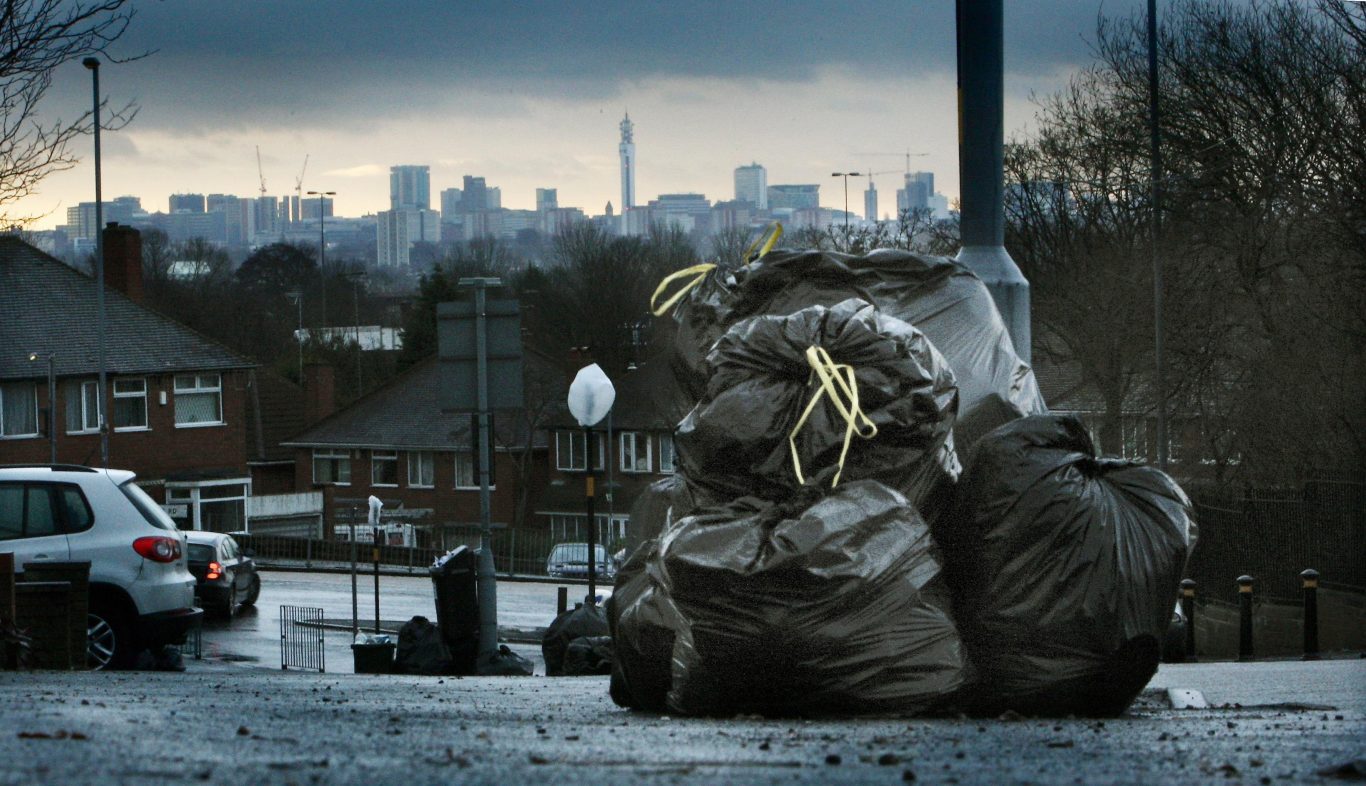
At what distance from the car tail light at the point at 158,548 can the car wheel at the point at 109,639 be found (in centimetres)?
45

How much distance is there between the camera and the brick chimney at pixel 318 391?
5609cm

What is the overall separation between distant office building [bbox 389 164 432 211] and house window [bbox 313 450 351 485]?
66.2 m

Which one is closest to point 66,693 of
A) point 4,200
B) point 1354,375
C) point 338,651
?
point 4,200

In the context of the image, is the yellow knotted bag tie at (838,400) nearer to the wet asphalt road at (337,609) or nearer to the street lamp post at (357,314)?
the wet asphalt road at (337,609)

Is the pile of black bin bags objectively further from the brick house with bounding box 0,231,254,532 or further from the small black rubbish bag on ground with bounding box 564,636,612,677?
the brick house with bounding box 0,231,254,532

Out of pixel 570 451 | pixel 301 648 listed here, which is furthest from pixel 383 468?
pixel 301 648

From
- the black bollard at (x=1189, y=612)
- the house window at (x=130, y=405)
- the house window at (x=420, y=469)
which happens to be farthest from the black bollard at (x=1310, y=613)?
the house window at (x=420, y=469)

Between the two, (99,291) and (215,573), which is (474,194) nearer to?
(99,291)

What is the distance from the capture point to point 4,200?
11.5 metres

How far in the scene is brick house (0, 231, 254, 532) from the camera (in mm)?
40406

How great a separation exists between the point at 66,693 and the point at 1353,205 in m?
18.0

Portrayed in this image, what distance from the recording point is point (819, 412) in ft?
18.3

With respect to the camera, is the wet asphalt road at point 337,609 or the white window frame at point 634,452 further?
the white window frame at point 634,452

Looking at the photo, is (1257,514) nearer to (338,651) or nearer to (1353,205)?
(1353,205)
